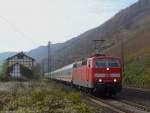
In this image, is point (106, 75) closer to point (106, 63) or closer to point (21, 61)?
point (106, 63)

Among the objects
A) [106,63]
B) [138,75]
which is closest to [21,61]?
[138,75]

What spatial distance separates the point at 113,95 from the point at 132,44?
121 metres

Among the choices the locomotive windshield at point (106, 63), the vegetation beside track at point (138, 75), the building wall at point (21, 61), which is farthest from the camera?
the building wall at point (21, 61)

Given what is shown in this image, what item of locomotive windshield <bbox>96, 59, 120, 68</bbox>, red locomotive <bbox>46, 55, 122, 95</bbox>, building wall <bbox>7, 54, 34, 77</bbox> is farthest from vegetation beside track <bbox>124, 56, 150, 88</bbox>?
building wall <bbox>7, 54, 34, 77</bbox>

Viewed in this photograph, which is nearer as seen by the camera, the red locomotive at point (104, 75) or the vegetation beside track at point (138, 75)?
the red locomotive at point (104, 75)

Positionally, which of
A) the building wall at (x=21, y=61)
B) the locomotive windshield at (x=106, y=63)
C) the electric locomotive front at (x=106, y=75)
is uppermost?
the building wall at (x=21, y=61)

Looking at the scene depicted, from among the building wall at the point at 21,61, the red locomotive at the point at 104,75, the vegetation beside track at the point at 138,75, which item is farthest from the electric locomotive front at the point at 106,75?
the building wall at the point at 21,61

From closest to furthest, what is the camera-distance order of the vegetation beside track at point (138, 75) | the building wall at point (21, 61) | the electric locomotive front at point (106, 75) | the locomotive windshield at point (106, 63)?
the electric locomotive front at point (106, 75), the locomotive windshield at point (106, 63), the vegetation beside track at point (138, 75), the building wall at point (21, 61)

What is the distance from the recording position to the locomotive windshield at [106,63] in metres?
35.7

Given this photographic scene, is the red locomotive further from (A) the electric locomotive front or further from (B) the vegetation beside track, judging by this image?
(B) the vegetation beside track

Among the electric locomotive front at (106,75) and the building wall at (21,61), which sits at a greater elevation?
the building wall at (21,61)

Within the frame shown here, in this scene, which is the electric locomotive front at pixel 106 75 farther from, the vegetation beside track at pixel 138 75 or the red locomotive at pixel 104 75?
the vegetation beside track at pixel 138 75

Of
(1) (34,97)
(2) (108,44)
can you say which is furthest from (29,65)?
(1) (34,97)

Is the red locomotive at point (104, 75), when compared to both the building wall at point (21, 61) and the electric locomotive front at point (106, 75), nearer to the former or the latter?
the electric locomotive front at point (106, 75)
